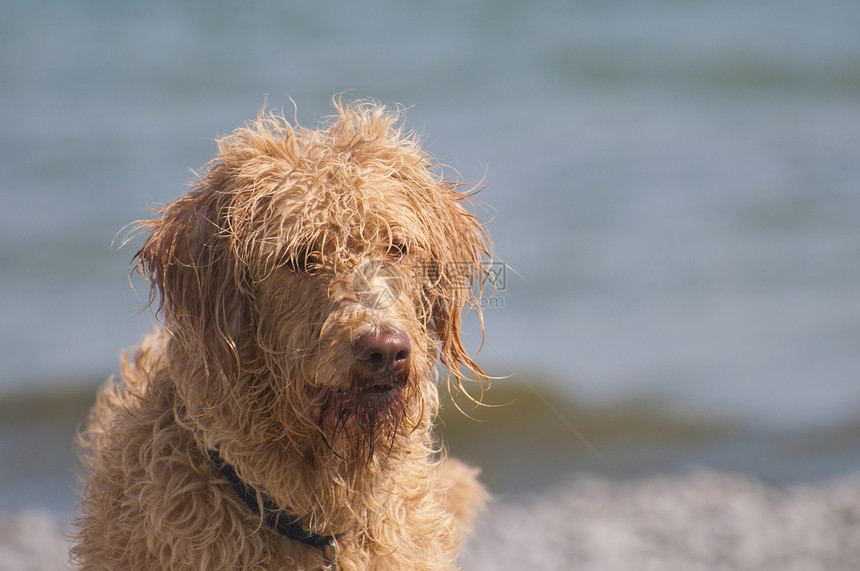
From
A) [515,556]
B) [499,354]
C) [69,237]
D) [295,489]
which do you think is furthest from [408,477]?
[69,237]

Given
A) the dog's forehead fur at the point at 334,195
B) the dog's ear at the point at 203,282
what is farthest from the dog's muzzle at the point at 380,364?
the dog's ear at the point at 203,282

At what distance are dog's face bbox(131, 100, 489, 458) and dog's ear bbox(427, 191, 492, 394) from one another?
0.06m

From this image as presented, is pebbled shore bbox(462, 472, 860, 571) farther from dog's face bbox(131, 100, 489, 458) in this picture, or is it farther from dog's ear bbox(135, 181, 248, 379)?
dog's ear bbox(135, 181, 248, 379)

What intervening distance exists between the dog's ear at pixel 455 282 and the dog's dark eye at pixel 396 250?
0.61 feet

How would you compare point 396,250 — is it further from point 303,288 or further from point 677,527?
point 677,527

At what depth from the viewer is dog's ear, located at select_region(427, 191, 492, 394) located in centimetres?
342

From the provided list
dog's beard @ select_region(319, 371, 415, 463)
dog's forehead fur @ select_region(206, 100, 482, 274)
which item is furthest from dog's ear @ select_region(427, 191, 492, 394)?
dog's beard @ select_region(319, 371, 415, 463)

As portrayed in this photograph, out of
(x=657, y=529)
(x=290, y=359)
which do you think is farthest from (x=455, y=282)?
(x=657, y=529)

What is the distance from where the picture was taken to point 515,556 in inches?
222

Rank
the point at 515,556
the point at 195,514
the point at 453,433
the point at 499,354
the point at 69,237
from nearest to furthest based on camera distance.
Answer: the point at 195,514, the point at 515,556, the point at 453,433, the point at 499,354, the point at 69,237

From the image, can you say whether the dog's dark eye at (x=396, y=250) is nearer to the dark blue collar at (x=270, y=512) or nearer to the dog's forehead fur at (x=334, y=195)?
the dog's forehead fur at (x=334, y=195)

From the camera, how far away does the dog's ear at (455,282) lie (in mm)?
3416

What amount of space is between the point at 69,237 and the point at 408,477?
8007mm

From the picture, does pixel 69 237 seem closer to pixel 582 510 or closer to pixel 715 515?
pixel 582 510
